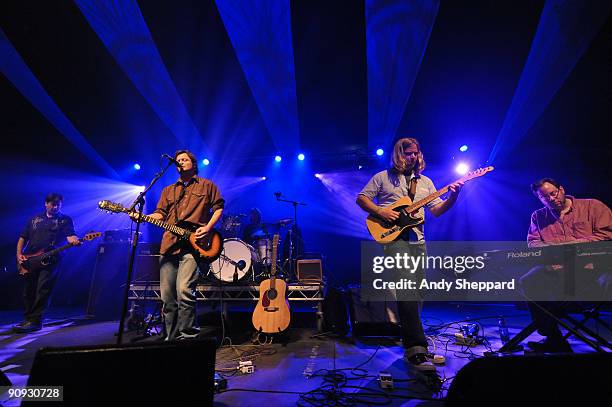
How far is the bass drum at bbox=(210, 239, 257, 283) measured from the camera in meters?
5.35

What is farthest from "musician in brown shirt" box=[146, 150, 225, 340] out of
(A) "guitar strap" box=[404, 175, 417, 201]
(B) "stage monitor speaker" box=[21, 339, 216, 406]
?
(A) "guitar strap" box=[404, 175, 417, 201]

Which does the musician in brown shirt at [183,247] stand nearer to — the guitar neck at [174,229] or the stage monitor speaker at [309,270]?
the guitar neck at [174,229]

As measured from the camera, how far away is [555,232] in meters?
4.24

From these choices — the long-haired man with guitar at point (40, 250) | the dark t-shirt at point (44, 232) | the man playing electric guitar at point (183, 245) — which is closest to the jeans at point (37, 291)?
the long-haired man with guitar at point (40, 250)

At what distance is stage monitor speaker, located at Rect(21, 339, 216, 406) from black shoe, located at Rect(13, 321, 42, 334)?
18.0 feet

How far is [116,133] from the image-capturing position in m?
9.06

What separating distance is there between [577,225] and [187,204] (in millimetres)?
5458

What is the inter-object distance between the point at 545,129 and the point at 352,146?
17.9ft

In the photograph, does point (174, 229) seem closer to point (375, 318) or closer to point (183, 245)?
point (183, 245)

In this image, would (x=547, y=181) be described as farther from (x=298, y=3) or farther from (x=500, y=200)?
(x=500, y=200)

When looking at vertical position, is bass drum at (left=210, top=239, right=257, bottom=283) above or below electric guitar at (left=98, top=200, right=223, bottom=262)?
below

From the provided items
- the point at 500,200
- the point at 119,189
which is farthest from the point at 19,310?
the point at 500,200

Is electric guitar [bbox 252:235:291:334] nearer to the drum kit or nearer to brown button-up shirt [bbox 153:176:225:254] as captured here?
the drum kit

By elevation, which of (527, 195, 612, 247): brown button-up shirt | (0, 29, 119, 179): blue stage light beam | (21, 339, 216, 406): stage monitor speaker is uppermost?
(0, 29, 119, 179): blue stage light beam
